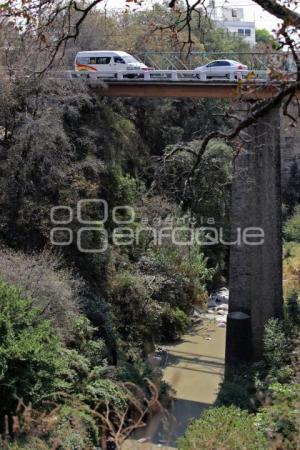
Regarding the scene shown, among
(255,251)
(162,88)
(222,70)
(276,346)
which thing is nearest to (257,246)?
(255,251)

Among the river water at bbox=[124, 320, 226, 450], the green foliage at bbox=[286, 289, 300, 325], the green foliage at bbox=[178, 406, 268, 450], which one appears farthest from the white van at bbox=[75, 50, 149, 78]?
the green foliage at bbox=[178, 406, 268, 450]

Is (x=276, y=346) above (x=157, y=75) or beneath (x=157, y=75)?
beneath

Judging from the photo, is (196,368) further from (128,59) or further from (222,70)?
(128,59)

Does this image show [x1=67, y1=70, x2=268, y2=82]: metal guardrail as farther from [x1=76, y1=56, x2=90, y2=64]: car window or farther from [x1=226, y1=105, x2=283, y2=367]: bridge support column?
[x1=226, y1=105, x2=283, y2=367]: bridge support column

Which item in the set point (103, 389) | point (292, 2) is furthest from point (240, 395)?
point (292, 2)

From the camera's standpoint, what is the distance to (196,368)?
16.3m

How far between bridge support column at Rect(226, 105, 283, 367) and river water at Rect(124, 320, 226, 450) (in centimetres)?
86

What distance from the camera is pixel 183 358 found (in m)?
16.9

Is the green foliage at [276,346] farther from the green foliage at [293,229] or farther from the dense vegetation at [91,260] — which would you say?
the green foliage at [293,229]

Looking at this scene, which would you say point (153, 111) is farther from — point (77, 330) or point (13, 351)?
point (13, 351)

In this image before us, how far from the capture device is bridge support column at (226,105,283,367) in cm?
1590

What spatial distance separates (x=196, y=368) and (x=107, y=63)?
35.8 ft

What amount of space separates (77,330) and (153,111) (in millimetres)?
14744

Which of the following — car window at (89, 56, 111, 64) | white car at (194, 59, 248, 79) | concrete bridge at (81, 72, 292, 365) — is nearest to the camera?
concrete bridge at (81, 72, 292, 365)
